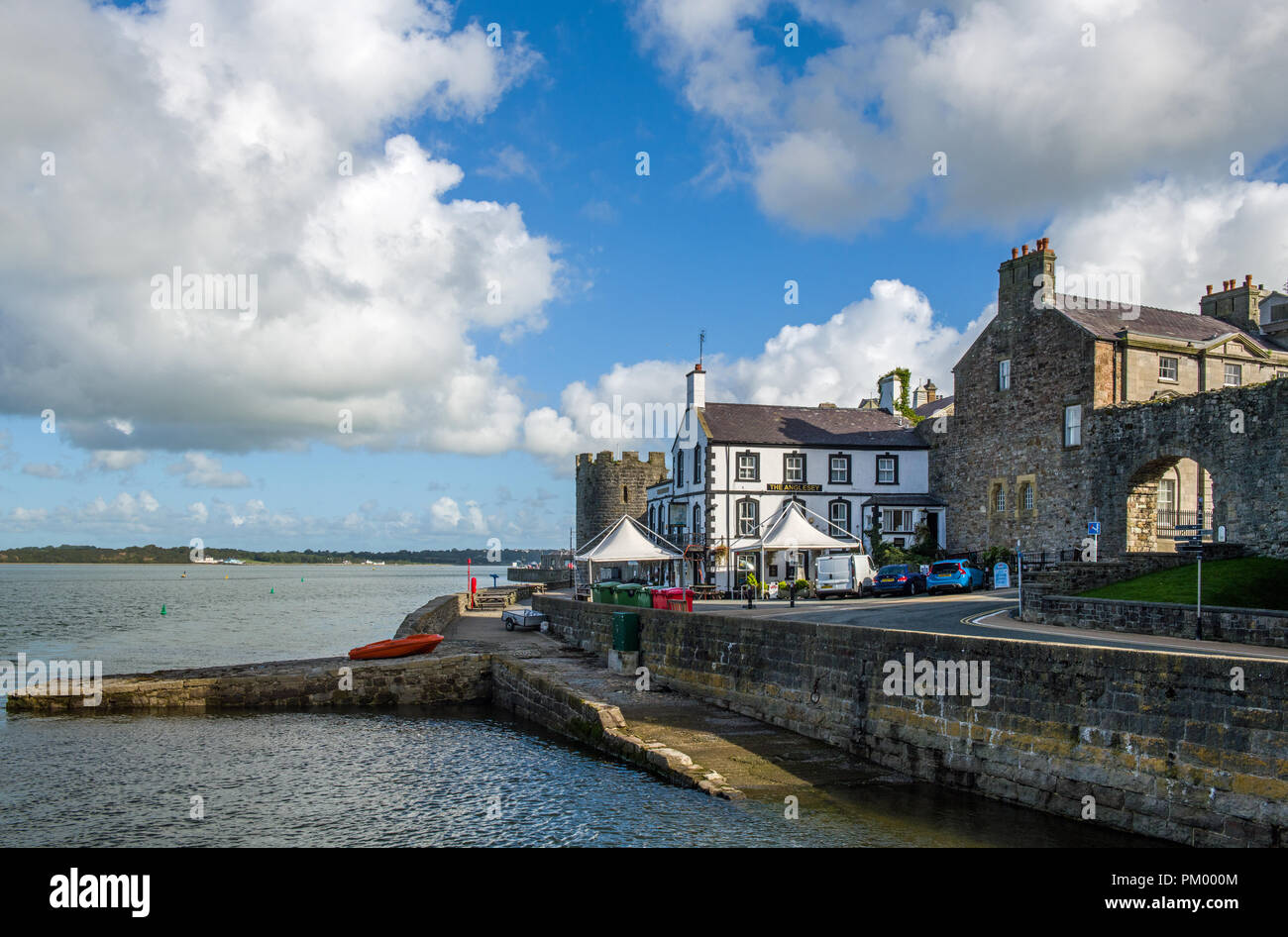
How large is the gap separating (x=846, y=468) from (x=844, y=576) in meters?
12.3

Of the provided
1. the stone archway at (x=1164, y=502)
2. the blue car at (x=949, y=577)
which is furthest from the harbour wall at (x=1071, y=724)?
the stone archway at (x=1164, y=502)

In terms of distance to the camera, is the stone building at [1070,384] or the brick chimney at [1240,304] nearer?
the stone building at [1070,384]

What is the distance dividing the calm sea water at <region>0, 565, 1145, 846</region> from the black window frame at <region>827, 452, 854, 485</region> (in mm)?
26619

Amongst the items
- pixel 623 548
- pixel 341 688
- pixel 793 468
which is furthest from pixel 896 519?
pixel 341 688

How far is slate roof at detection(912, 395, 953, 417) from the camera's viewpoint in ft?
197

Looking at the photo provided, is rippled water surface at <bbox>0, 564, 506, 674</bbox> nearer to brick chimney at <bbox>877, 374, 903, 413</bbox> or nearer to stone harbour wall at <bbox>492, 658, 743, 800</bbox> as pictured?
stone harbour wall at <bbox>492, 658, 743, 800</bbox>

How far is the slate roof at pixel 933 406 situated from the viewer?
59.9m

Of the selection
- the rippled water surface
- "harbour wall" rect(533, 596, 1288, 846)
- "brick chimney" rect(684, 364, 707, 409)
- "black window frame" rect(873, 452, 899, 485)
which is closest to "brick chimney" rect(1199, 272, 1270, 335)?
"black window frame" rect(873, 452, 899, 485)

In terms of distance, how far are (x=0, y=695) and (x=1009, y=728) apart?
28808mm

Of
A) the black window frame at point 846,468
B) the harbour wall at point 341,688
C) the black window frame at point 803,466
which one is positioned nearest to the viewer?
the harbour wall at point 341,688

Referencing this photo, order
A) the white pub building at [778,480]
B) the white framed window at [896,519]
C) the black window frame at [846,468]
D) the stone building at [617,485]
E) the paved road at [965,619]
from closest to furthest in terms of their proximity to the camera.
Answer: the paved road at [965,619] → the white pub building at [778,480] → the white framed window at [896,519] → the black window frame at [846,468] → the stone building at [617,485]

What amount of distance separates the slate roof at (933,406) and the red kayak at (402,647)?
130 ft

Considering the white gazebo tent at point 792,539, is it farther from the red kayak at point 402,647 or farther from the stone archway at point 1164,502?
the red kayak at point 402,647

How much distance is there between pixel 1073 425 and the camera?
36.2 metres
